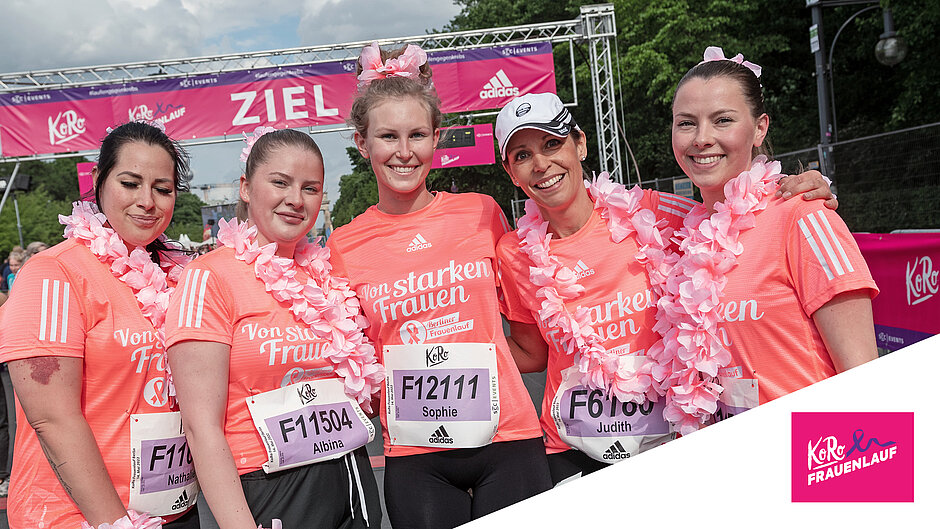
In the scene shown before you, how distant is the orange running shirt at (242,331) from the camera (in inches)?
77.7

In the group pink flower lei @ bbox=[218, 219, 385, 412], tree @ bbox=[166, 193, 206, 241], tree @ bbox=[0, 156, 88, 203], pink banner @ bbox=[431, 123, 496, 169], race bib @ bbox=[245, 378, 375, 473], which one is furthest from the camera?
tree @ bbox=[0, 156, 88, 203]

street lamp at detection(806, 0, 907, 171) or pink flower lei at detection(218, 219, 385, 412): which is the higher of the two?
street lamp at detection(806, 0, 907, 171)

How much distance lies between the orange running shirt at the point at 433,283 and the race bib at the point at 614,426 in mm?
205

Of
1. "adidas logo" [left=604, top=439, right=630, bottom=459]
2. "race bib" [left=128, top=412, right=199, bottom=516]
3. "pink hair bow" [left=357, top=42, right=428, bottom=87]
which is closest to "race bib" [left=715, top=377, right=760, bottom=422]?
"adidas logo" [left=604, top=439, right=630, bottom=459]

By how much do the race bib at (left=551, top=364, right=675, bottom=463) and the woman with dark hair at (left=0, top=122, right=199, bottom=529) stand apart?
4.15ft

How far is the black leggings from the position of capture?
236cm

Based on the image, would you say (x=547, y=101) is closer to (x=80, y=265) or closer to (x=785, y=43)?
(x=80, y=265)

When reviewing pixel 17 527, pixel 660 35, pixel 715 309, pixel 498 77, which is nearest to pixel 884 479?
pixel 715 309

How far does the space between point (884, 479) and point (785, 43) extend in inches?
853

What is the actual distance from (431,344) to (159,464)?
3.05ft

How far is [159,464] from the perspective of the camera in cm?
206

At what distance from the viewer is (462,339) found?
2434 mm

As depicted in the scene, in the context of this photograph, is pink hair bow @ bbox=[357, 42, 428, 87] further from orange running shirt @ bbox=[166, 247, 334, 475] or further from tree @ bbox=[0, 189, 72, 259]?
tree @ bbox=[0, 189, 72, 259]

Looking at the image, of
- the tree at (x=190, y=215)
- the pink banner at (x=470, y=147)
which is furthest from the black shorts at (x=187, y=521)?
the tree at (x=190, y=215)
